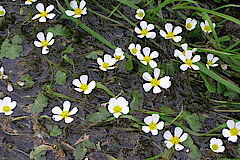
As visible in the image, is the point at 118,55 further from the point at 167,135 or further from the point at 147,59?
the point at 167,135

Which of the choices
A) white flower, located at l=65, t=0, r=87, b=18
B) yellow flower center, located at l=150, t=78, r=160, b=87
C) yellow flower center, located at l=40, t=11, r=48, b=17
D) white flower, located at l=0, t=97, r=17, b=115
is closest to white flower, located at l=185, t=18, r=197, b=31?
yellow flower center, located at l=150, t=78, r=160, b=87

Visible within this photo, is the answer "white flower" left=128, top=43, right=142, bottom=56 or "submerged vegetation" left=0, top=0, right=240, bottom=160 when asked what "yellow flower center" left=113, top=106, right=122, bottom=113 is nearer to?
"submerged vegetation" left=0, top=0, right=240, bottom=160

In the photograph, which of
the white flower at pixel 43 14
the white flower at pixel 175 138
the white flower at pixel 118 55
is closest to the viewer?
the white flower at pixel 175 138

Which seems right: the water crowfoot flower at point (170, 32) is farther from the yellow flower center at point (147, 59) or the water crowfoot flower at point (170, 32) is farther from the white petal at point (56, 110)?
the white petal at point (56, 110)

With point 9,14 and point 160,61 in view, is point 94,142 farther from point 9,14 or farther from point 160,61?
point 9,14

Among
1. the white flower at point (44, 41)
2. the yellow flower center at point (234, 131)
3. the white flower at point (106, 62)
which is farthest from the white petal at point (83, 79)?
the yellow flower center at point (234, 131)

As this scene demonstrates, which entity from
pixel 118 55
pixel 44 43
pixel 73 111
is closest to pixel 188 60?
pixel 118 55

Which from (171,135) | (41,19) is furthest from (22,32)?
(171,135)
